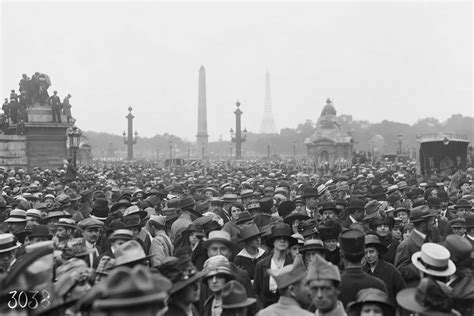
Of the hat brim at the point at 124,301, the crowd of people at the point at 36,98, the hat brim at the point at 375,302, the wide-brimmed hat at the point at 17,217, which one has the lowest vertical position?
the hat brim at the point at 375,302

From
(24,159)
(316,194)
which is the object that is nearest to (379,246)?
(316,194)

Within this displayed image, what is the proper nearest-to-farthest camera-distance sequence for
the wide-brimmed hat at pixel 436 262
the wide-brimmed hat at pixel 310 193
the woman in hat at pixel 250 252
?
the wide-brimmed hat at pixel 436 262
the woman in hat at pixel 250 252
the wide-brimmed hat at pixel 310 193

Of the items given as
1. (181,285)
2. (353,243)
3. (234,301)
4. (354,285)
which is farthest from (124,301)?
(353,243)

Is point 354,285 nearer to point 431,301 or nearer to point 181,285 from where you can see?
point 431,301

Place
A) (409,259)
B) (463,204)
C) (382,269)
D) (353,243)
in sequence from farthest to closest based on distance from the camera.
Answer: (463,204)
(409,259)
(382,269)
(353,243)

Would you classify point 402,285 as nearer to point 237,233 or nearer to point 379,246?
point 379,246

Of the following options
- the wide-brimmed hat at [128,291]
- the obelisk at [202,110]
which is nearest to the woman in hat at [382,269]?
the wide-brimmed hat at [128,291]

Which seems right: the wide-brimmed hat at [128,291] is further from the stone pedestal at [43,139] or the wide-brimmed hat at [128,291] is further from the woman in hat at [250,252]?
the stone pedestal at [43,139]
